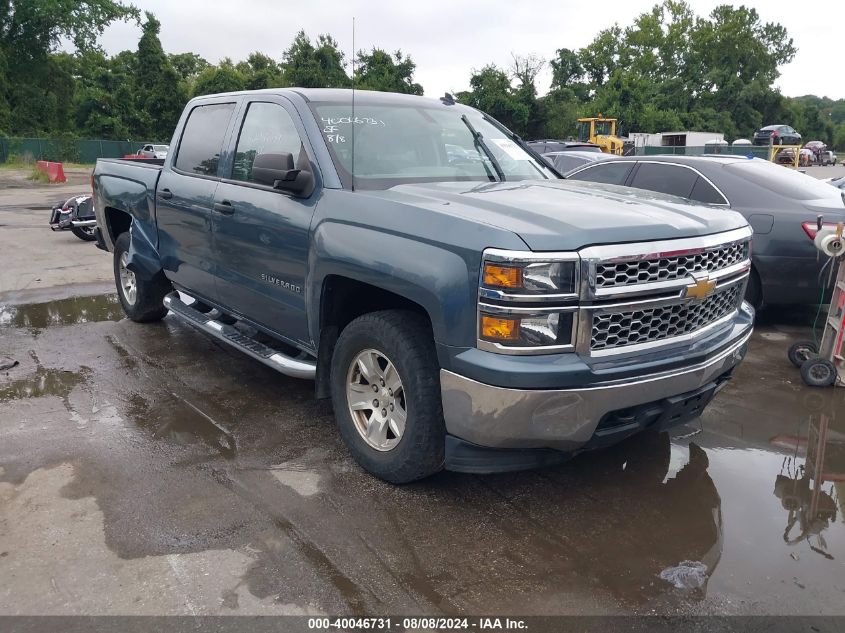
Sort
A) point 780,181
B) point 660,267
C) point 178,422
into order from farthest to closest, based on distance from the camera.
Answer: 1. point 780,181
2. point 178,422
3. point 660,267

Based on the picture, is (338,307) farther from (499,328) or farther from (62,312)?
(62,312)

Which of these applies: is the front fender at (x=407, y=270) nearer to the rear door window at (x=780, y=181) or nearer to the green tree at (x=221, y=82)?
the rear door window at (x=780, y=181)

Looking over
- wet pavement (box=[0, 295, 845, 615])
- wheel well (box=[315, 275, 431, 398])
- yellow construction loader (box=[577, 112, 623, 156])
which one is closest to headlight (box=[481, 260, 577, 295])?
wheel well (box=[315, 275, 431, 398])

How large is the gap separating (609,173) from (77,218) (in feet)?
28.1

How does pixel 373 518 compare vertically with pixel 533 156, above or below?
below

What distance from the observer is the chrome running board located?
401 centimetres

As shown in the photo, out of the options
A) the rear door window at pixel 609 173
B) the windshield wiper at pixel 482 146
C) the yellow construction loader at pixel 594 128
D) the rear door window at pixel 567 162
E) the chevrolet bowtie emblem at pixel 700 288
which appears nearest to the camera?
the chevrolet bowtie emblem at pixel 700 288

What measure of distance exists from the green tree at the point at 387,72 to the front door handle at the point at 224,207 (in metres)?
37.8

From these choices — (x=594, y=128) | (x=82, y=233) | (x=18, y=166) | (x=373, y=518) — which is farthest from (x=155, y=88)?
(x=373, y=518)

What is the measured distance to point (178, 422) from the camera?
14.6 feet

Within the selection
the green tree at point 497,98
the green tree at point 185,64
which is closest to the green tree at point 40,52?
the green tree at point 185,64

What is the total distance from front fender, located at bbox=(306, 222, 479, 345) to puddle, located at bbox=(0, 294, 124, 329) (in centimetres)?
428

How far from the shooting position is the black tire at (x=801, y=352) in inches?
216

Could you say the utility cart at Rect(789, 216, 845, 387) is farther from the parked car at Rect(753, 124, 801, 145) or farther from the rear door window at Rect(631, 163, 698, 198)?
the parked car at Rect(753, 124, 801, 145)
